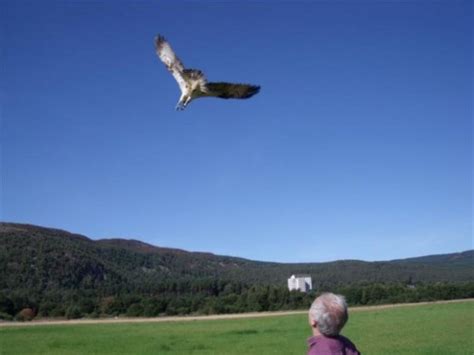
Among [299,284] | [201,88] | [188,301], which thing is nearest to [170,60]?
[201,88]

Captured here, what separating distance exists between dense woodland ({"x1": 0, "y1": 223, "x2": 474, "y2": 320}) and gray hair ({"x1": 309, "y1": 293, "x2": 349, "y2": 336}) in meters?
65.9

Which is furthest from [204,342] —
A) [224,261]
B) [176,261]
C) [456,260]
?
[456,260]

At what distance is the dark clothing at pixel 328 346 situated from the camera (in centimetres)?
299

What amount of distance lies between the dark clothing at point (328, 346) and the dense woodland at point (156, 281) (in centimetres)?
6583

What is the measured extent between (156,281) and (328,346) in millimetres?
108001

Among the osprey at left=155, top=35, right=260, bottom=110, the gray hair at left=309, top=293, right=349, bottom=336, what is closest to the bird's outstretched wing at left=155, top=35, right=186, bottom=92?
Result: the osprey at left=155, top=35, right=260, bottom=110

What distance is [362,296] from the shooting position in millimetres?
74812

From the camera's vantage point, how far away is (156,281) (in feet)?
358

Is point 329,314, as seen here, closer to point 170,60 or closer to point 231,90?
point 231,90

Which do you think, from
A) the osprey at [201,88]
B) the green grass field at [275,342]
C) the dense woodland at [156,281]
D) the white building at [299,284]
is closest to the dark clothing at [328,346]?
the osprey at [201,88]

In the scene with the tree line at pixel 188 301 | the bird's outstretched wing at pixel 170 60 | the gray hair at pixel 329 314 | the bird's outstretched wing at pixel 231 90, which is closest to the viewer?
the gray hair at pixel 329 314

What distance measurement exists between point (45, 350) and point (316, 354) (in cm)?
2760

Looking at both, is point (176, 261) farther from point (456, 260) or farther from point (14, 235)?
point (456, 260)

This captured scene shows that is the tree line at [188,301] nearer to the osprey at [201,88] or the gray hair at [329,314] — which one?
the osprey at [201,88]
